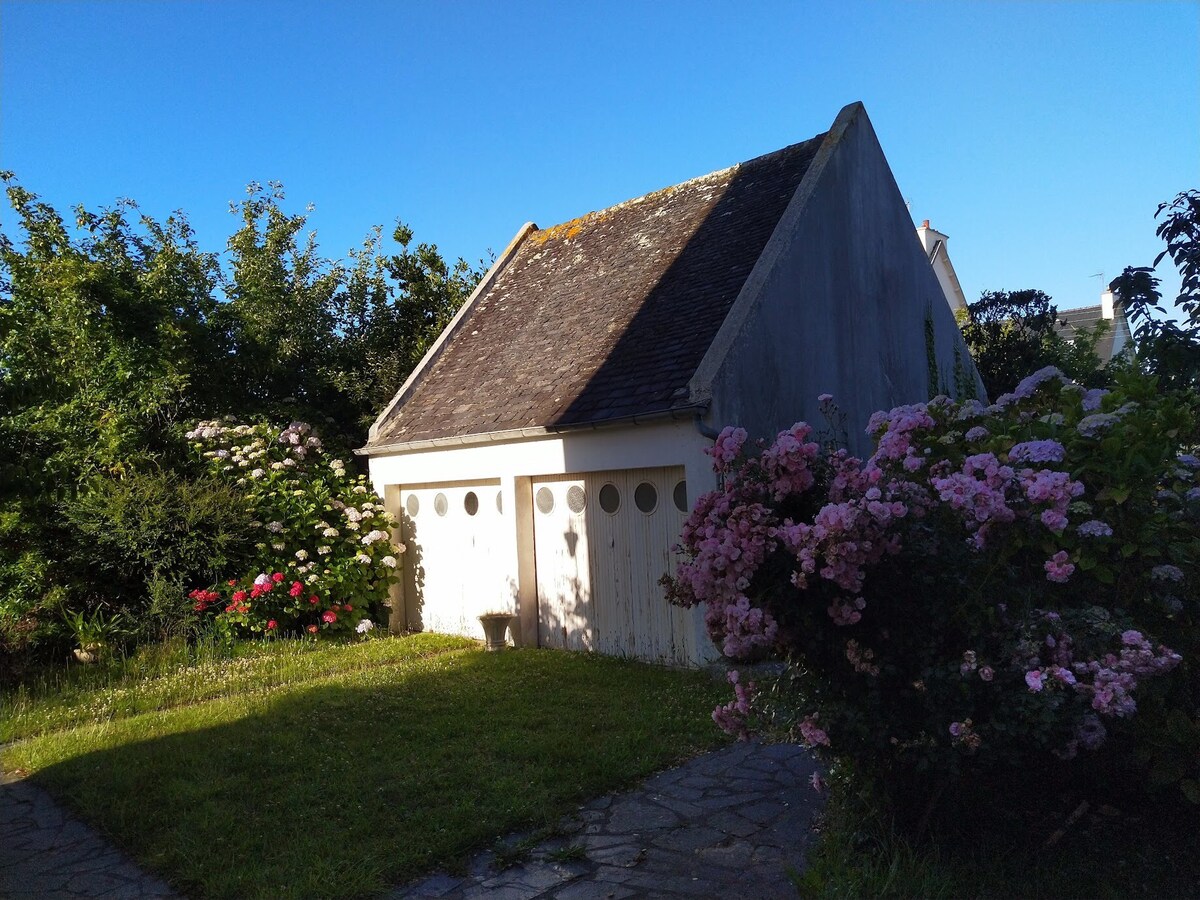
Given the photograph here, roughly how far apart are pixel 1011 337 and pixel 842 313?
7.18 m

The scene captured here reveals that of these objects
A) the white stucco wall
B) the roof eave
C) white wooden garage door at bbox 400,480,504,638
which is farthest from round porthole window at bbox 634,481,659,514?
white wooden garage door at bbox 400,480,504,638

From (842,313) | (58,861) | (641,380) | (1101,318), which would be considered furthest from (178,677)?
(1101,318)

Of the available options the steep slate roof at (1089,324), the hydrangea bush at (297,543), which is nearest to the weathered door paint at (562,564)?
the hydrangea bush at (297,543)

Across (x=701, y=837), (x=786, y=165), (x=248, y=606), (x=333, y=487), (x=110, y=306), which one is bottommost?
(x=701, y=837)

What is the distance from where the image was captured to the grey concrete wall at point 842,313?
32.1 feet

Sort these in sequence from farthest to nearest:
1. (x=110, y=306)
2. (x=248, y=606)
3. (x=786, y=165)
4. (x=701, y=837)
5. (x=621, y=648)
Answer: (x=110, y=306)
(x=786, y=165)
(x=248, y=606)
(x=621, y=648)
(x=701, y=837)

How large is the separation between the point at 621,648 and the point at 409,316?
34.1 ft

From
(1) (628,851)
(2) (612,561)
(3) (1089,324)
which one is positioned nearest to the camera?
(1) (628,851)

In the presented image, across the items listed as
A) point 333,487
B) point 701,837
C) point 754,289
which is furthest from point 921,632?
point 333,487

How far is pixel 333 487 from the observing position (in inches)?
521

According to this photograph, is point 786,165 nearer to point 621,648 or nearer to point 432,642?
point 621,648

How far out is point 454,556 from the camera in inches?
489

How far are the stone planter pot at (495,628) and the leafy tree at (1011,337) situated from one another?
1077 cm

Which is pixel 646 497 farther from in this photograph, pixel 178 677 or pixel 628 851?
pixel 178 677
